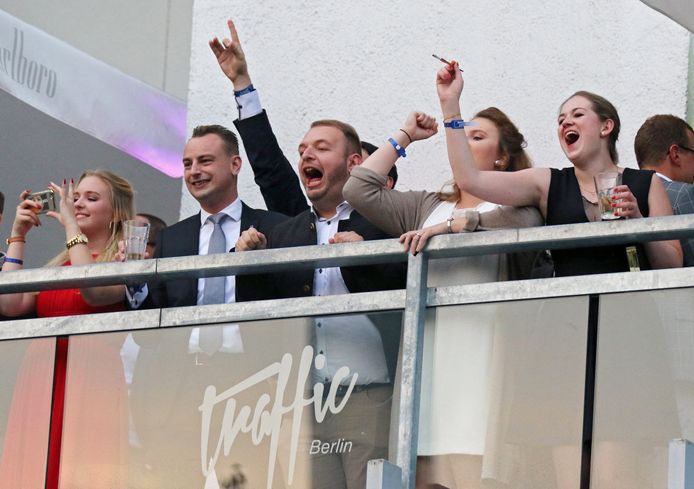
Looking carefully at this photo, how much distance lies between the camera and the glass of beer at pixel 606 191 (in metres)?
5.61

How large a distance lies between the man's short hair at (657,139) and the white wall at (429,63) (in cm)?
197

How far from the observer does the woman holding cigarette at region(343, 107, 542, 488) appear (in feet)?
18.8

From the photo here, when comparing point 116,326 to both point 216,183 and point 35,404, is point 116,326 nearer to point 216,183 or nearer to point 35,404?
point 35,404

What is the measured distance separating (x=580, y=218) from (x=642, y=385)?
0.73m

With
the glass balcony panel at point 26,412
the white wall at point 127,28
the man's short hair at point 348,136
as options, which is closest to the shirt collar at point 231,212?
the man's short hair at point 348,136

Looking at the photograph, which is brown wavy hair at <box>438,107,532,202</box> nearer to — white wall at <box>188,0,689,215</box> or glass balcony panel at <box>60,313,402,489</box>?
glass balcony panel at <box>60,313,402,489</box>

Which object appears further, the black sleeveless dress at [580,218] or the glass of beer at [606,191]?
the black sleeveless dress at [580,218]

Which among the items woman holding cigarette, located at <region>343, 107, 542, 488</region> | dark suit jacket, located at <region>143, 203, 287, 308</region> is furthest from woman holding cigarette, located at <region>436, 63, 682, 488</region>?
dark suit jacket, located at <region>143, 203, 287, 308</region>

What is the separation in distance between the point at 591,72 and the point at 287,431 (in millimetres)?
3927

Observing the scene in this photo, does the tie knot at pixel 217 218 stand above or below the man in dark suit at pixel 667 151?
below

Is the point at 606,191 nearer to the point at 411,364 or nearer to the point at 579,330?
the point at 579,330

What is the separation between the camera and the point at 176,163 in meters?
10.6

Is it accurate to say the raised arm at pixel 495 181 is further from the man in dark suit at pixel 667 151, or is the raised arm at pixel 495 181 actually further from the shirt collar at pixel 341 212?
the man in dark suit at pixel 667 151

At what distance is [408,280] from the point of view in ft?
19.1
